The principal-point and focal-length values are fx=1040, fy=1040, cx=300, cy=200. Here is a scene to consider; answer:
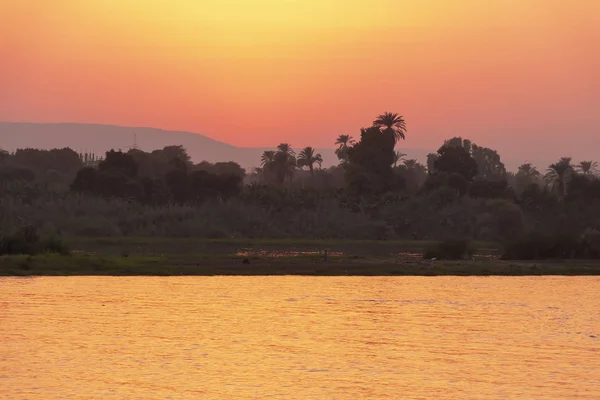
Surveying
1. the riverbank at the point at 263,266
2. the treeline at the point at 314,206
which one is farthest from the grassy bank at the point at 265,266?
the treeline at the point at 314,206

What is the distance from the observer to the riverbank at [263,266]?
Result: 59.9 metres

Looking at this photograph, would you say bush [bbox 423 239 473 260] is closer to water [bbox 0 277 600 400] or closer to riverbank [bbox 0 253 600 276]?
riverbank [bbox 0 253 600 276]

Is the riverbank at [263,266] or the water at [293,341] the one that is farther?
the riverbank at [263,266]

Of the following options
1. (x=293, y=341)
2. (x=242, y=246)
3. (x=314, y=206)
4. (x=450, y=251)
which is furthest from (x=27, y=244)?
(x=314, y=206)

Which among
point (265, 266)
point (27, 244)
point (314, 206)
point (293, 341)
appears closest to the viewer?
point (293, 341)

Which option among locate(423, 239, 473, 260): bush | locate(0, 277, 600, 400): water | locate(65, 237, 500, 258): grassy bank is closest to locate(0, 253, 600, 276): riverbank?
locate(423, 239, 473, 260): bush

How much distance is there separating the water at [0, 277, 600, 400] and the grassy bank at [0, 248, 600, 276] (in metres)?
6.66

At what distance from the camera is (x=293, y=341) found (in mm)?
32719

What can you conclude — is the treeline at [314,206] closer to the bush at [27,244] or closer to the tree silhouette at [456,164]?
the tree silhouette at [456,164]

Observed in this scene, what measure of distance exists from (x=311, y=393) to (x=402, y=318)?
1599 cm

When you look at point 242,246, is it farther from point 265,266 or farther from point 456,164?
point 456,164

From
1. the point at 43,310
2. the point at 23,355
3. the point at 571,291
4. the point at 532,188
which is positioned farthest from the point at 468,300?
the point at 532,188

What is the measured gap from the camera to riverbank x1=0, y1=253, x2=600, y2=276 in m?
59.9

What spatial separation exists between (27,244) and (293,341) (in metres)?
35.6
